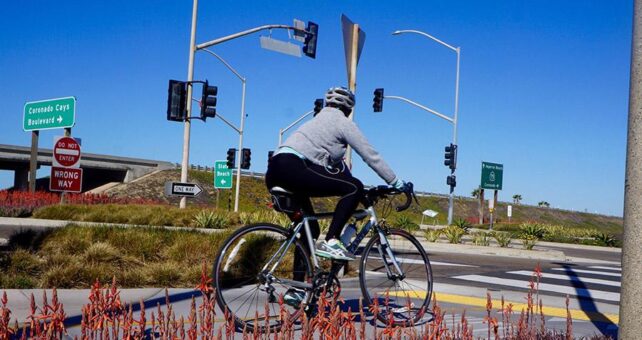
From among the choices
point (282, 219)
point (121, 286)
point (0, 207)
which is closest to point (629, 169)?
point (121, 286)

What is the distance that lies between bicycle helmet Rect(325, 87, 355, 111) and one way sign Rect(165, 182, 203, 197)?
1429 cm

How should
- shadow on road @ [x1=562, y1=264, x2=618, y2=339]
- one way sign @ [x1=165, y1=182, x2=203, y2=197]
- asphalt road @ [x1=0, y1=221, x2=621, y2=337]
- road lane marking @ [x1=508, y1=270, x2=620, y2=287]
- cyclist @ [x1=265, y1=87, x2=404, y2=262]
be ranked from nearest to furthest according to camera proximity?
cyclist @ [x1=265, y1=87, x2=404, y2=262], shadow on road @ [x1=562, y1=264, x2=618, y2=339], asphalt road @ [x1=0, y1=221, x2=621, y2=337], road lane marking @ [x1=508, y1=270, x2=620, y2=287], one way sign @ [x1=165, y1=182, x2=203, y2=197]

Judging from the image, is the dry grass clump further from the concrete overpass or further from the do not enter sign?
the concrete overpass

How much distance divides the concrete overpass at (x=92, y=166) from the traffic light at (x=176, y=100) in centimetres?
4256

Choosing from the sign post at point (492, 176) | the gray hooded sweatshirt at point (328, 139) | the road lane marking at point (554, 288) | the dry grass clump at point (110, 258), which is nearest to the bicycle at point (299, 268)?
the gray hooded sweatshirt at point (328, 139)

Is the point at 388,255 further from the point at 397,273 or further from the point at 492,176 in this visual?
the point at 492,176

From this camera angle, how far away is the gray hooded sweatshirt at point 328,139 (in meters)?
5.04

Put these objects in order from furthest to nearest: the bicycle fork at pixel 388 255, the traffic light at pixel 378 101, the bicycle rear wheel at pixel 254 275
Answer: the traffic light at pixel 378 101 < the bicycle fork at pixel 388 255 < the bicycle rear wheel at pixel 254 275

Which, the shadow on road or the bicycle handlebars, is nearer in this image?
the bicycle handlebars

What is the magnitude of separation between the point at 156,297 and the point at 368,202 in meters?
2.05

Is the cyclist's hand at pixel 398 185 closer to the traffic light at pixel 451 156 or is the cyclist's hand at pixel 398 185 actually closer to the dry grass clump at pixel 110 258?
the dry grass clump at pixel 110 258

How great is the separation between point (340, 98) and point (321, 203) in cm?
7594

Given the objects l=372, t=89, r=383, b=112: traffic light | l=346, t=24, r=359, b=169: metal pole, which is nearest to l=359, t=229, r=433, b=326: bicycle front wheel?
l=346, t=24, r=359, b=169: metal pole

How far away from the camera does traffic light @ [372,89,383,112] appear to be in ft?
110
